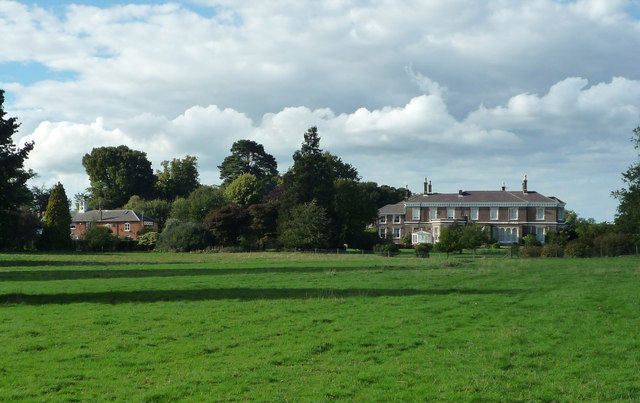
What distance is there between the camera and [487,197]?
9719cm

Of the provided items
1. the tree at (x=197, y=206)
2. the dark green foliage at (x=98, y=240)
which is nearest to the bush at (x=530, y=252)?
the tree at (x=197, y=206)

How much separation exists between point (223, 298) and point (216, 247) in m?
50.7

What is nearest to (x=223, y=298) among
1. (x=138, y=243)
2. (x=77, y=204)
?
(x=138, y=243)

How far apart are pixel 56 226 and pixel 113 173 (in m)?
38.5

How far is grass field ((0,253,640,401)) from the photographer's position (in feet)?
31.4

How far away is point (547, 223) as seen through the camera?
94.4m

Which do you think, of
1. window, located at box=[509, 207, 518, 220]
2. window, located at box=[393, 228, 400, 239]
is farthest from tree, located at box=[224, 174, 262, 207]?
window, located at box=[509, 207, 518, 220]

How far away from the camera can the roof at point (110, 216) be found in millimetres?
92000

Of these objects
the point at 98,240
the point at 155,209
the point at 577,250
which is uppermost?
the point at 155,209

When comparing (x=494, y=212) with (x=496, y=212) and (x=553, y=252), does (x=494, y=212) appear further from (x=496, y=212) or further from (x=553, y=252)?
(x=553, y=252)

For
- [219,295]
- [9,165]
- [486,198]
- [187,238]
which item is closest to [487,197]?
[486,198]

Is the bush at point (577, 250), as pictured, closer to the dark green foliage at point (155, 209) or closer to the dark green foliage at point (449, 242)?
the dark green foliage at point (449, 242)

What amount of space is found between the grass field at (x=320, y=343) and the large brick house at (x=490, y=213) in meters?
72.6

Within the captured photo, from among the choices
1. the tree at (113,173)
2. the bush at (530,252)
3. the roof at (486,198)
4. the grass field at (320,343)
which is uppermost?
the tree at (113,173)
